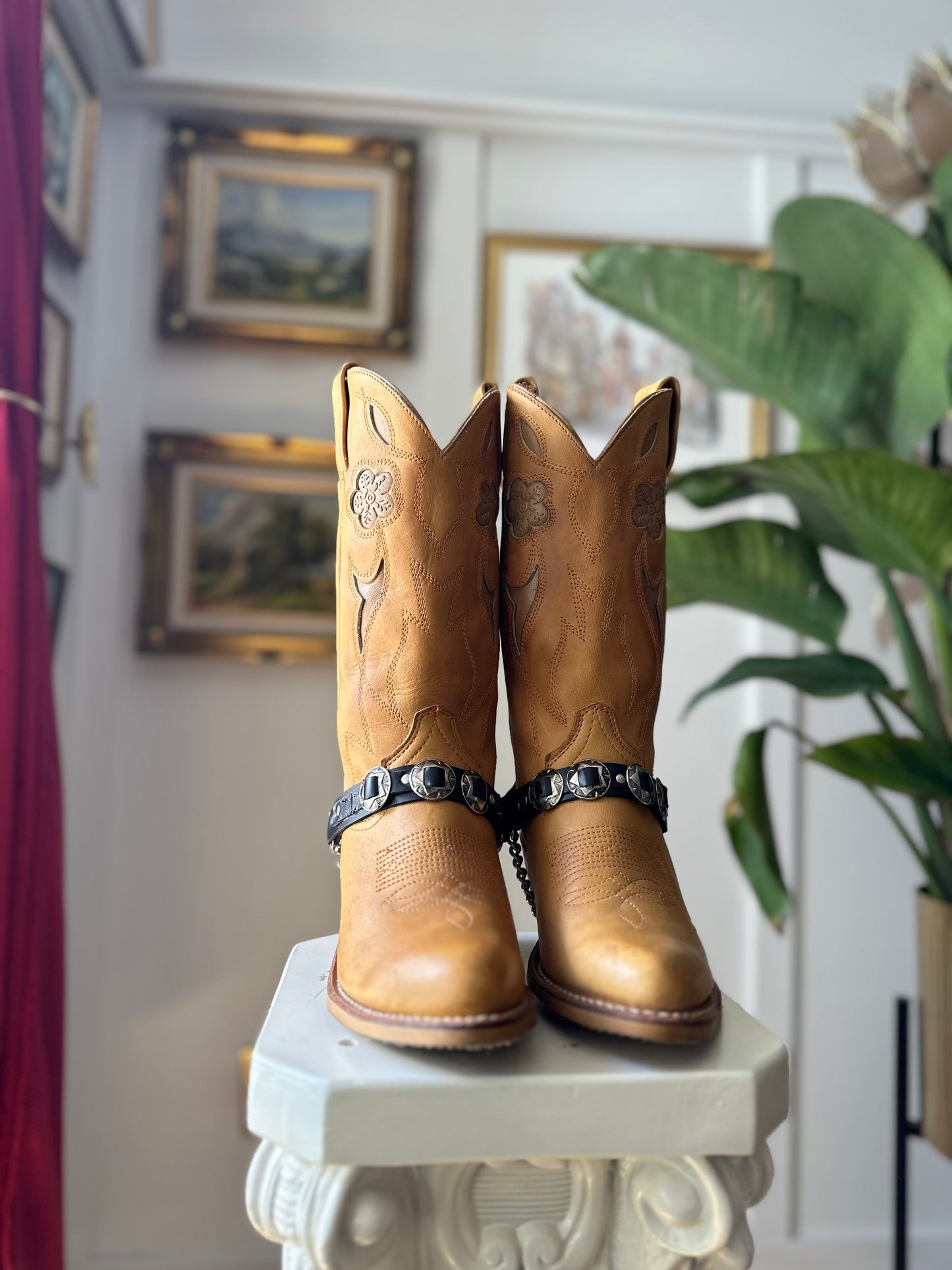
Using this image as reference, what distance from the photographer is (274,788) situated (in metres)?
A: 1.86

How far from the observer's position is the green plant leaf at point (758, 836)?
1330 millimetres

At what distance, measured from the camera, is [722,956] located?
191 centimetres

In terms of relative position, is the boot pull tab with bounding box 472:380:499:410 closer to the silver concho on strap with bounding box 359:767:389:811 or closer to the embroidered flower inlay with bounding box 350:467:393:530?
the embroidered flower inlay with bounding box 350:467:393:530

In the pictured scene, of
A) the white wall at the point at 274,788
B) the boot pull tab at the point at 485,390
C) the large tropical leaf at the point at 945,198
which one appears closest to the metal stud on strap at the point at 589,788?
the boot pull tab at the point at 485,390

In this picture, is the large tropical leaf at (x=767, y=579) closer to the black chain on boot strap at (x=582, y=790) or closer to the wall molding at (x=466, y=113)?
the black chain on boot strap at (x=582, y=790)

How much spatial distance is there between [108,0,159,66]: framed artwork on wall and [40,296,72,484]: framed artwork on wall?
50 centimetres

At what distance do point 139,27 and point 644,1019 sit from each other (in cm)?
190

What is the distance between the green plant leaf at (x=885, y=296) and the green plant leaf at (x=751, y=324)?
0.05 metres

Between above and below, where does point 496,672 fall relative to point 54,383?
below

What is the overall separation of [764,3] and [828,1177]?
93.2 inches

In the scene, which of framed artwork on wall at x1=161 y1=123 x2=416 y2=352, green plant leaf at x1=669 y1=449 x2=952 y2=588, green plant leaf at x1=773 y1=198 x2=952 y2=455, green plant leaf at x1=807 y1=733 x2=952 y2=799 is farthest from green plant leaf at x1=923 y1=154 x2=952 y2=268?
framed artwork on wall at x1=161 y1=123 x2=416 y2=352

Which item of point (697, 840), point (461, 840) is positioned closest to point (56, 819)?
point (461, 840)

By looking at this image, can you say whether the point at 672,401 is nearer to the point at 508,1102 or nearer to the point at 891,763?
the point at 508,1102

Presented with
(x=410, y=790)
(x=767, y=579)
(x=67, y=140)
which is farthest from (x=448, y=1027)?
(x=67, y=140)
